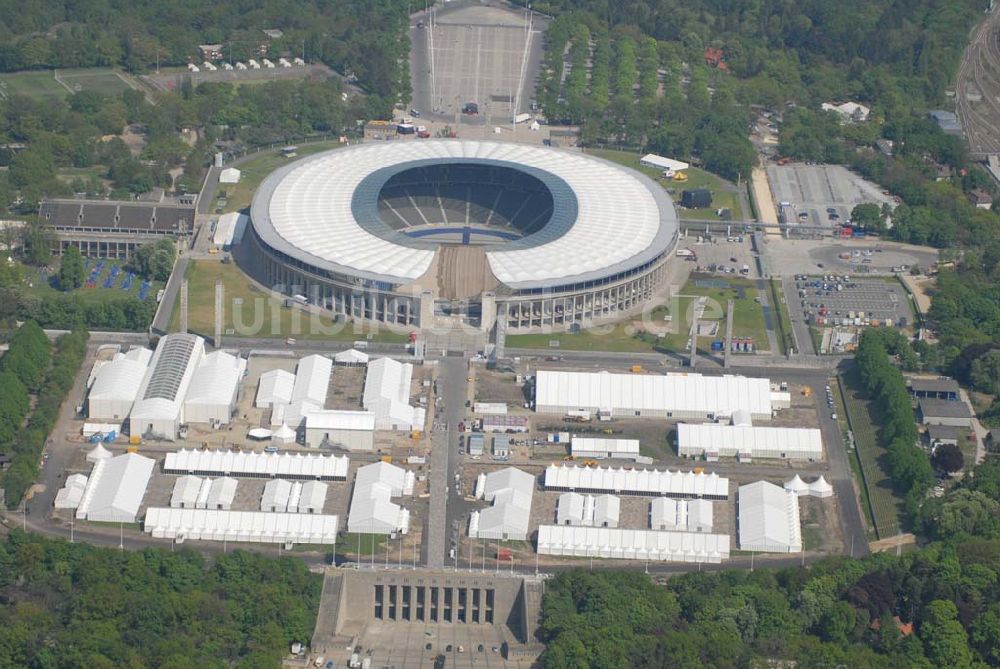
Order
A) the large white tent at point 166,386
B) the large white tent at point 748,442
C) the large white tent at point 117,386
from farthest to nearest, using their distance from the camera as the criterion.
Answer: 1. the large white tent at point 117,386
2. the large white tent at point 748,442
3. the large white tent at point 166,386

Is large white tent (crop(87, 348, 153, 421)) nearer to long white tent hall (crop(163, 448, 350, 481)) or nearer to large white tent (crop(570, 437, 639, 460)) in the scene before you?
long white tent hall (crop(163, 448, 350, 481))

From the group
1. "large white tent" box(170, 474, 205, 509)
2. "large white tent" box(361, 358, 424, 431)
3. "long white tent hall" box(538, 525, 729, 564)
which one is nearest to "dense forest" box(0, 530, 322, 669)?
"large white tent" box(170, 474, 205, 509)

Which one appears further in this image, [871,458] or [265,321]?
[265,321]

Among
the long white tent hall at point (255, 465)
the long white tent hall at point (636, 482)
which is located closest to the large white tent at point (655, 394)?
the long white tent hall at point (636, 482)

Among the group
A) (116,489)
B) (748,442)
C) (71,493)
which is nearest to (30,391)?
(71,493)

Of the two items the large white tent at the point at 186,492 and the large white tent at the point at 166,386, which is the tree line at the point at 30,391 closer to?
the large white tent at the point at 166,386

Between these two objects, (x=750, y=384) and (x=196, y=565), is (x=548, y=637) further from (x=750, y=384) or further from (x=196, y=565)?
(x=750, y=384)

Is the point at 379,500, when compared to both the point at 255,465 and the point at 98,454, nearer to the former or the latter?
the point at 255,465
